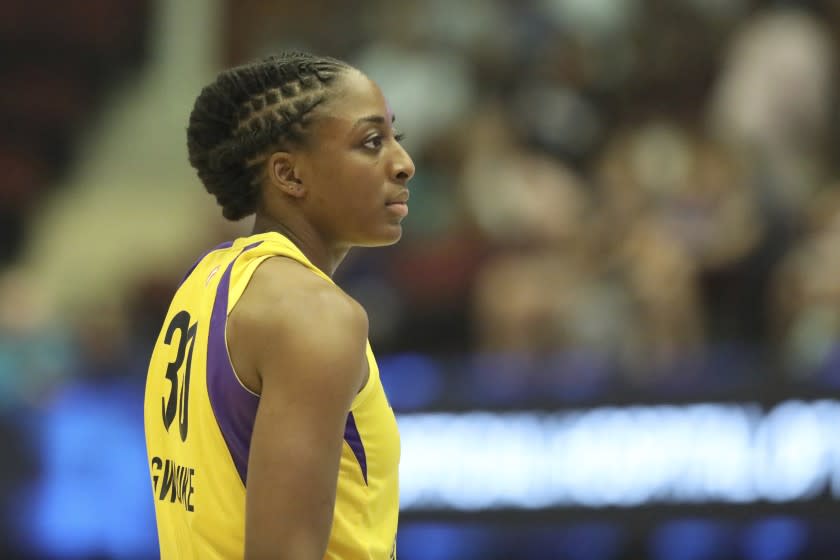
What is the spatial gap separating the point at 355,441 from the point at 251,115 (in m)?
0.56

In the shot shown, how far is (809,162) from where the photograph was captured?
6977 mm

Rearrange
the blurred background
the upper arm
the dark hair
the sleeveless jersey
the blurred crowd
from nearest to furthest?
the upper arm, the sleeveless jersey, the dark hair, the blurred background, the blurred crowd

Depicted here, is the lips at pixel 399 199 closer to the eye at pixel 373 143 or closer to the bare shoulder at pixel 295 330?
the eye at pixel 373 143

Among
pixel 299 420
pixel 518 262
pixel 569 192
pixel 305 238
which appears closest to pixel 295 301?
pixel 299 420

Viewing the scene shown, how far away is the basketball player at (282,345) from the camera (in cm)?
202

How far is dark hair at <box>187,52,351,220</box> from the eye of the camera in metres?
2.29

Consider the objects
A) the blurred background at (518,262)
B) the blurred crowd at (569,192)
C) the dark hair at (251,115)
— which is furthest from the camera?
the blurred crowd at (569,192)

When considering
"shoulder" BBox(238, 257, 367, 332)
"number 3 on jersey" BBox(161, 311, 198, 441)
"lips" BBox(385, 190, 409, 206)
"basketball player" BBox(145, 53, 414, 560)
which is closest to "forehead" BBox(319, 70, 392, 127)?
"basketball player" BBox(145, 53, 414, 560)

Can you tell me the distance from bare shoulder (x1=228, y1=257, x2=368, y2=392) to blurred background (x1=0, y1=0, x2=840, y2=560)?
3.85 meters

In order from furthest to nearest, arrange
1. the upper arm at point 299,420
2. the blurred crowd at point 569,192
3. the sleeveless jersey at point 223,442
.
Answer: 1. the blurred crowd at point 569,192
2. the sleeveless jersey at point 223,442
3. the upper arm at point 299,420

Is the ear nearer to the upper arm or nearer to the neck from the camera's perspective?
the neck

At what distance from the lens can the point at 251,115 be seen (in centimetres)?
232

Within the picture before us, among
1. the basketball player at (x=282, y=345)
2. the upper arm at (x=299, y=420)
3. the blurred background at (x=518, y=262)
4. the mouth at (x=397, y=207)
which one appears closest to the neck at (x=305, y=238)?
the basketball player at (x=282, y=345)

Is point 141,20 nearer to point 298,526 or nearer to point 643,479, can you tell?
point 643,479
